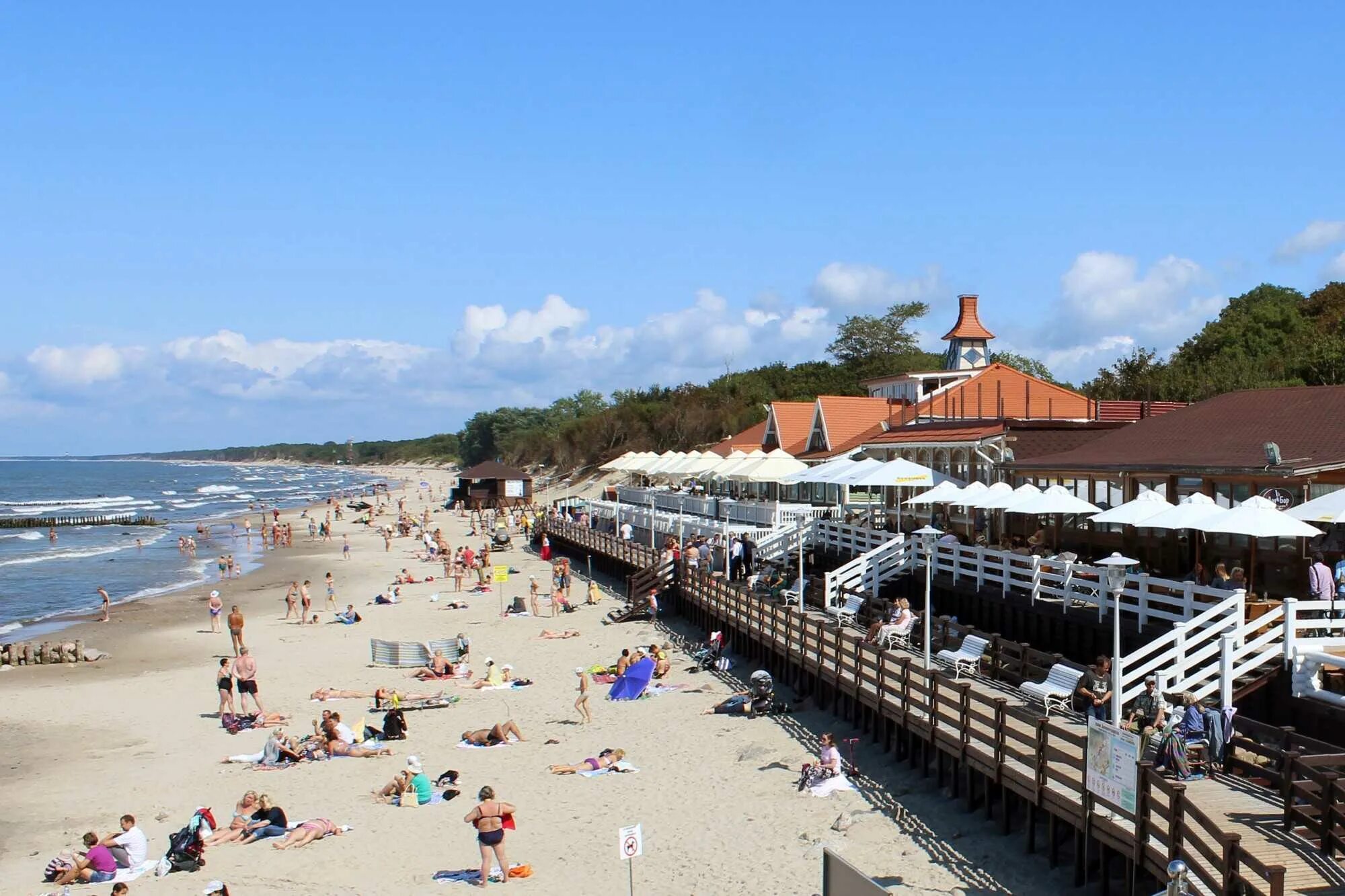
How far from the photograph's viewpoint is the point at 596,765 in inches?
639

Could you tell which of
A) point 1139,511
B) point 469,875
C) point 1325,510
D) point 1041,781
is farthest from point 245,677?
point 1325,510

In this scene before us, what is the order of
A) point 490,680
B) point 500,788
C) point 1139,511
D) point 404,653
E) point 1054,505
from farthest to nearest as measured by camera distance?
point 404,653 < point 490,680 < point 1054,505 < point 1139,511 < point 500,788

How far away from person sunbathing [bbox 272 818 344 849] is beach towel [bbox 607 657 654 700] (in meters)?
6.67

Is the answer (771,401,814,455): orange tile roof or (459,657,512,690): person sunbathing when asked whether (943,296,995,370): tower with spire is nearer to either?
(771,401,814,455): orange tile roof

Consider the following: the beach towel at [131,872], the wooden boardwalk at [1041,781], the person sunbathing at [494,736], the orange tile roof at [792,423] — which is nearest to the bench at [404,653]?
the person sunbathing at [494,736]

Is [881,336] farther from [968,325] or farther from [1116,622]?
[1116,622]

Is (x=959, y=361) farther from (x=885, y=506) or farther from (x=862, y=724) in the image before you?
(x=862, y=724)

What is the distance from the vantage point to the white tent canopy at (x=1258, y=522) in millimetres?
13469

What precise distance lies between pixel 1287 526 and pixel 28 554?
56.9 meters

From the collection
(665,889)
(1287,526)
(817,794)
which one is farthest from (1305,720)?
(665,889)

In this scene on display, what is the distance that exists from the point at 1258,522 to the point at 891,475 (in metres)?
10.3

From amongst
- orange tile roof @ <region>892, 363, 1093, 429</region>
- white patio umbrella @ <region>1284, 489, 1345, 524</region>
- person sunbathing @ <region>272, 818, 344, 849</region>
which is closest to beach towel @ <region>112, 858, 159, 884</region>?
person sunbathing @ <region>272, 818, 344, 849</region>

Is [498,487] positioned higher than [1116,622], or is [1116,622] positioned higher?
[1116,622]

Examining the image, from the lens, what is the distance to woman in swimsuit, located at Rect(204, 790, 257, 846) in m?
14.1
